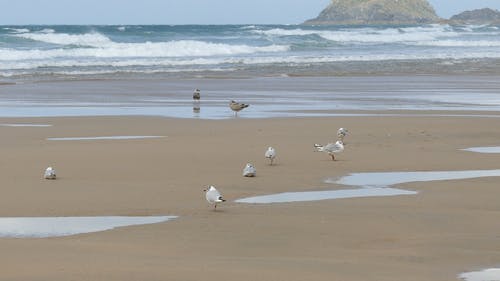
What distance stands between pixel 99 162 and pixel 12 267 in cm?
569

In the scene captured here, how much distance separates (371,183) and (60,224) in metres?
3.79

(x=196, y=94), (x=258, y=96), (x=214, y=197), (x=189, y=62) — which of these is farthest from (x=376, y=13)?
(x=214, y=197)

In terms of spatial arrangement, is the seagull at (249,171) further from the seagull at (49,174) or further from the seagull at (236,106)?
the seagull at (236,106)

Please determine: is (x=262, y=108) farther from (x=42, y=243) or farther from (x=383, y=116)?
(x=42, y=243)

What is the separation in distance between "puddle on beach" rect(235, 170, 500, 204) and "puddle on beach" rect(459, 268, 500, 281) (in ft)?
11.1

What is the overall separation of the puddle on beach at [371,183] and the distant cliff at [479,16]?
146 meters

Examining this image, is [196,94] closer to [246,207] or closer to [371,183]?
[371,183]

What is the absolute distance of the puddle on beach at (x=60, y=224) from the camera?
8.23 m

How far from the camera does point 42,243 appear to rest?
7730 mm

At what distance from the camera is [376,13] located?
158375 mm

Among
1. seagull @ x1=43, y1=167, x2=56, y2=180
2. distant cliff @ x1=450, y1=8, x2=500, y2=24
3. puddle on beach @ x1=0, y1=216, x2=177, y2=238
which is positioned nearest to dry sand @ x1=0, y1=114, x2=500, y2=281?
seagull @ x1=43, y1=167, x2=56, y2=180

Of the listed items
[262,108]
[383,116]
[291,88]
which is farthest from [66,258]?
[291,88]

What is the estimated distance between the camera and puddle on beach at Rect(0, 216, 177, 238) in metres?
8.23


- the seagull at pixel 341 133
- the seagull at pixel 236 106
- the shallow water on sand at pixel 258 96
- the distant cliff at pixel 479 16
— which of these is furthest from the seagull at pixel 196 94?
the distant cliff at pixel 479 16
